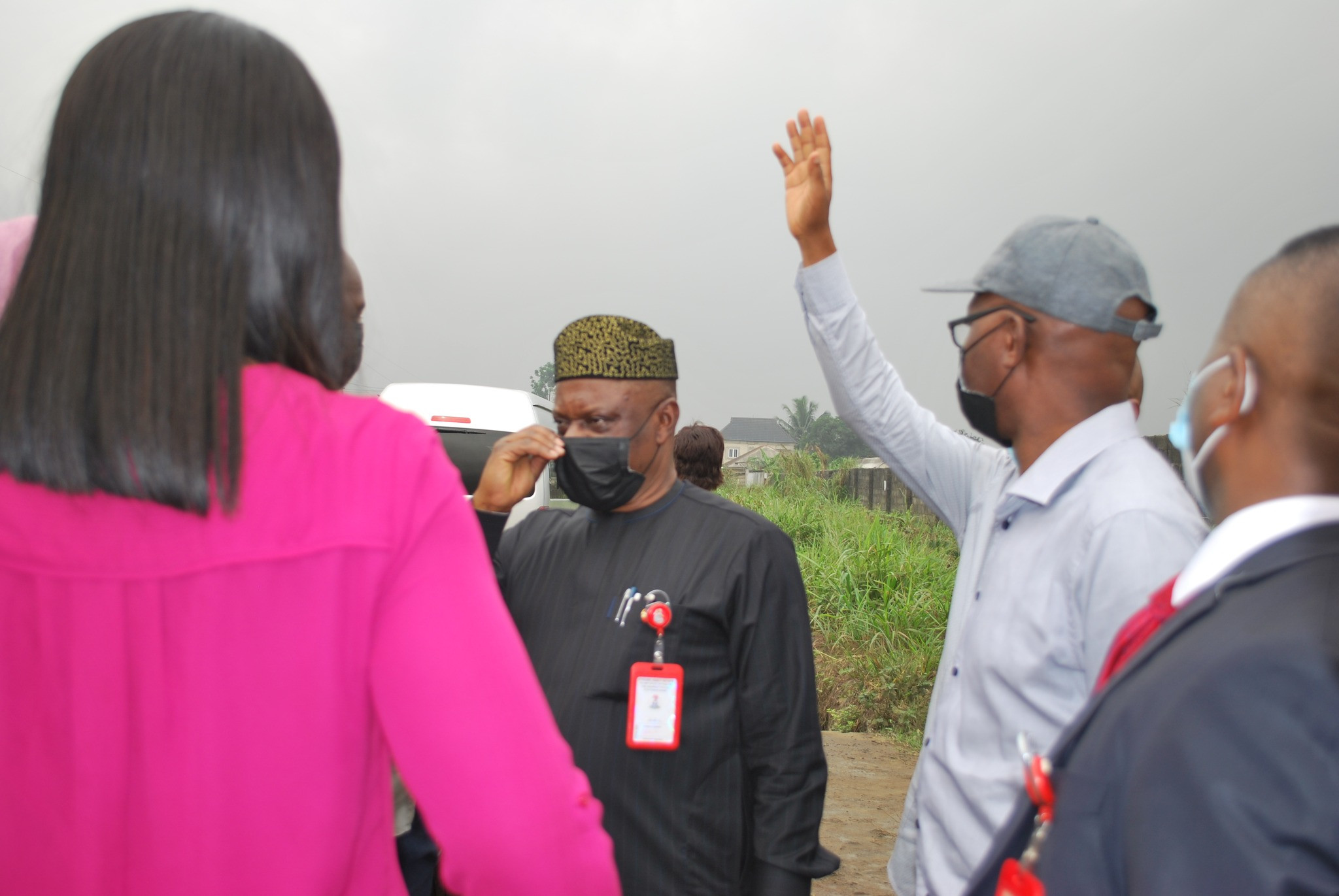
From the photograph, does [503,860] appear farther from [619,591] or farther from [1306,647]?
[619,591]

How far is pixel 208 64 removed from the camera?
83cm

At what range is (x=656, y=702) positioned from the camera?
6.64ft

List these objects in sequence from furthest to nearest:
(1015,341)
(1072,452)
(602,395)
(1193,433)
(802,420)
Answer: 1. (802,420)
2. (602,395)
3. (1015,341)
4. (1072,452)
5. (1193,433)

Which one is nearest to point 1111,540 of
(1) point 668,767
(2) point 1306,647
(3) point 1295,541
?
(3) point 1295,541

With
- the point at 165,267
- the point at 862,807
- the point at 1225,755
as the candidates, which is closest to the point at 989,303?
the point at 1225,755

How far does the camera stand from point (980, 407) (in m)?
2.04

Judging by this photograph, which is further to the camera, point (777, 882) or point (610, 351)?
point (610, 351)

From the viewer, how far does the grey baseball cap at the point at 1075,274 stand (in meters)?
1.88

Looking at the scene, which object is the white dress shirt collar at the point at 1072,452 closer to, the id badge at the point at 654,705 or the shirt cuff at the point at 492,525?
the id badge at the point at 654,705

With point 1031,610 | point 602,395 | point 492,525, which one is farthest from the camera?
point 602,395

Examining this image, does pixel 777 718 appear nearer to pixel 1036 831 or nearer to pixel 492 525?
pixel 492 525

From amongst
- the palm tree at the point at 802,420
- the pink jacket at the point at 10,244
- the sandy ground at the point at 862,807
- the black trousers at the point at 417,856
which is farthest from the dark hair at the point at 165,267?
the palm tree at the point at 802,420

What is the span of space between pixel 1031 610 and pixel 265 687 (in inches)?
55.3

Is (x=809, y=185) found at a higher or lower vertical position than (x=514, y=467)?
higher
